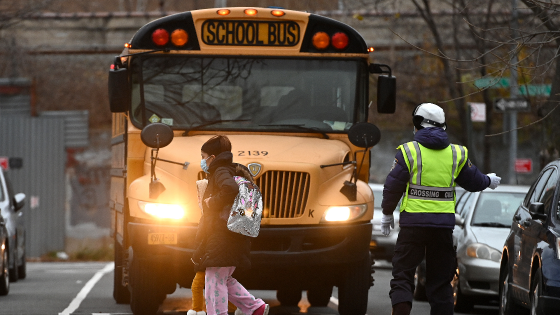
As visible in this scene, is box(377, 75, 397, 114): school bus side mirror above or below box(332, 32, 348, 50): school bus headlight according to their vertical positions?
below

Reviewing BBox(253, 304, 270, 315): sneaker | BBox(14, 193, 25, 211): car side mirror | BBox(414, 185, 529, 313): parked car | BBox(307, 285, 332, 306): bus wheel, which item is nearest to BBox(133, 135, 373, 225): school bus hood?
BBox(253, 304, 270, 315): sneaker

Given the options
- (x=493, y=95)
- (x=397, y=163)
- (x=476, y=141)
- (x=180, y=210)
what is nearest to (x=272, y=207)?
(x=180, y=210)

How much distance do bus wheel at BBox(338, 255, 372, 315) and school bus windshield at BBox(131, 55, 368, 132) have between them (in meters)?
1.38

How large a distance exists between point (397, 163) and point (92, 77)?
25664 millimetres

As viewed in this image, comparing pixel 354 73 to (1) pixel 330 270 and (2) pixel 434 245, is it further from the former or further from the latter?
(2) pixel 434 245

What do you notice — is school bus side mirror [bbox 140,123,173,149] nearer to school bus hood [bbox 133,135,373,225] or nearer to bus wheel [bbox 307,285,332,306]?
school bus hood [bbox 133,135,373,225]

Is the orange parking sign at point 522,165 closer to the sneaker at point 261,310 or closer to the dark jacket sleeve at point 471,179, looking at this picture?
the dark jacket sleeve at point 471,179

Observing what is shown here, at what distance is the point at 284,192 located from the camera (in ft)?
30.6

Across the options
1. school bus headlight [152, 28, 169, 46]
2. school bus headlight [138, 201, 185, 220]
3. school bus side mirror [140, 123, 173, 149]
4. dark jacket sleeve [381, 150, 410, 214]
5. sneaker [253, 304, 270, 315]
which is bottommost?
sneaker [253, 304, 270, 315]

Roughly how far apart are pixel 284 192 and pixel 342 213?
0.55 m

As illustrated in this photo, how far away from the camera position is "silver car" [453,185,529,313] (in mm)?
11438

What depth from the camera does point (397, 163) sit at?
25.7ft

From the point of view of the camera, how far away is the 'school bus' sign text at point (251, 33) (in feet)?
33.3

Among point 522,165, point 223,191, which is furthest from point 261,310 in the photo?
point 522,165
